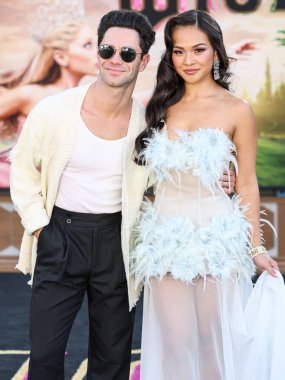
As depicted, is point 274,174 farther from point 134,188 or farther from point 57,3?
point 134,188

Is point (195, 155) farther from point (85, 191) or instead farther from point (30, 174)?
point (30, 174)

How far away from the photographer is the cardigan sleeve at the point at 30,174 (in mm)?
3240

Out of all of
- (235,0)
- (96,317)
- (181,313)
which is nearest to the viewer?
(181,313)

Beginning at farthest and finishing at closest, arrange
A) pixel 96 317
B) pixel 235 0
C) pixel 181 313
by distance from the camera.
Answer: pixel 235 0
pixel 96 317
pixel 181 313

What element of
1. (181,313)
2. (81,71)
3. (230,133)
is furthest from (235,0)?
(181,313)

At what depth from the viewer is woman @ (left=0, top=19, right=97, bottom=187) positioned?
6.27m

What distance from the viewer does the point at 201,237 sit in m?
3.11

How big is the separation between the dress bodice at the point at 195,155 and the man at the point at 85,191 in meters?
0.15

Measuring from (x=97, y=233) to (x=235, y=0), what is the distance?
11.7 feet

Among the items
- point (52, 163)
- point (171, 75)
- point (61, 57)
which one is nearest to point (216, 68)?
point (171, 75)

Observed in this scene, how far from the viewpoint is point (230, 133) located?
3166 millimetres

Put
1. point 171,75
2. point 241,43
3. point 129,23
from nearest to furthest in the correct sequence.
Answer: point 129,23, point 171,75, point 241,43

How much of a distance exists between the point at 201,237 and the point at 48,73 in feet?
11.8

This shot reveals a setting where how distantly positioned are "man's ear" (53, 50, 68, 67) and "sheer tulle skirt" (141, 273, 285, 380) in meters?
3.52
